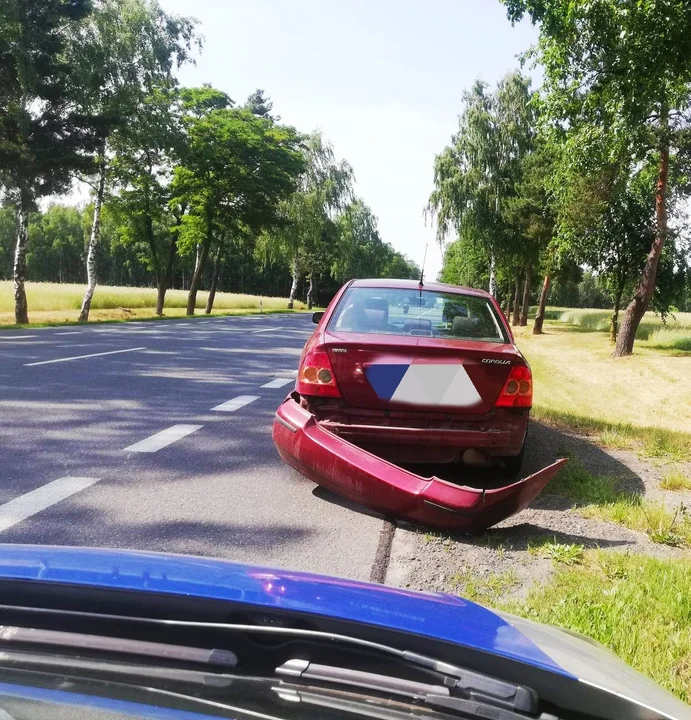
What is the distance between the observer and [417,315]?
5.47 meters

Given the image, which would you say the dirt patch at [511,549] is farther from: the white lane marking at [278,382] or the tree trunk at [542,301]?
the tree trunk at [542,301]

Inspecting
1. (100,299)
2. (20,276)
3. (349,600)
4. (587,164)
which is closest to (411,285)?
(349,600)

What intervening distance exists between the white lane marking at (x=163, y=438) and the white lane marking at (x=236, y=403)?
3.77 ft

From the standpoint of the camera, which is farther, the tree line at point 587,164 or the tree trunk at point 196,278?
the tree trunk at point 196,278

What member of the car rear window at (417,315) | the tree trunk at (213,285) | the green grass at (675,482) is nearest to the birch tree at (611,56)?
the car rear window at (417,315)

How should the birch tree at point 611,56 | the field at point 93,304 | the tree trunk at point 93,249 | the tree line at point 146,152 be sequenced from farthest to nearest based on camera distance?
the field at point 93,304, the tree trunk at point 93,249, the tree line at point 146,152, the birch tree at point 611,56

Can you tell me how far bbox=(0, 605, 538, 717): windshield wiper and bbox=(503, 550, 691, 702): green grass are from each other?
64.0 inches

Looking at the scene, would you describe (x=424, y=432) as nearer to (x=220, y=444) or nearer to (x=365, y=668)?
(x=220, y=444)

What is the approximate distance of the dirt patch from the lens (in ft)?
11.6

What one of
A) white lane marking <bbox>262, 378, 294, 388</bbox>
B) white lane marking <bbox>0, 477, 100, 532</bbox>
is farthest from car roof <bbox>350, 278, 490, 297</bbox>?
white lane marking <bbox>262, 378, 294, 388</bbox>

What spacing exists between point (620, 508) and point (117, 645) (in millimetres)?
4147

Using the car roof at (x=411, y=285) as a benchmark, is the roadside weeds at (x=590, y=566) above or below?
below

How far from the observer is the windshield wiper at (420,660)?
1223mm

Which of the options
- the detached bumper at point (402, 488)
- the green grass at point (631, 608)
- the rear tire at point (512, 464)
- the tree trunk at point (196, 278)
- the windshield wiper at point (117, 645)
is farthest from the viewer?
the tree trunk at point (196, 278)
